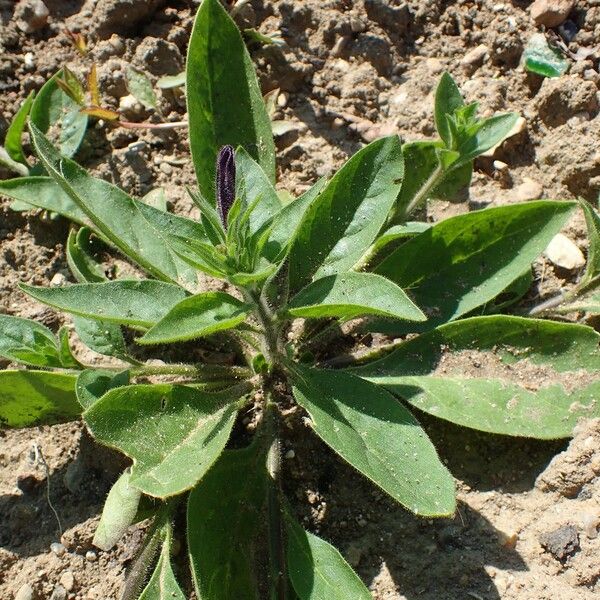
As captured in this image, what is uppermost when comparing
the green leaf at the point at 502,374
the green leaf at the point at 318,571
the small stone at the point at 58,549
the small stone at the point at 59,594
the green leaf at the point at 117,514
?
the green leaf at the point at 502,374

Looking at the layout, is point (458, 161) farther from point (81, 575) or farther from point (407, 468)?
point (81, 575)

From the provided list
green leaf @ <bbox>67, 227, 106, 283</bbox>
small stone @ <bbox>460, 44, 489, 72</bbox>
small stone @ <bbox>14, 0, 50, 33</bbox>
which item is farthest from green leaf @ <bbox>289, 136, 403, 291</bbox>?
small stone @ <bbox>14, 0, 50, 33</bbox>

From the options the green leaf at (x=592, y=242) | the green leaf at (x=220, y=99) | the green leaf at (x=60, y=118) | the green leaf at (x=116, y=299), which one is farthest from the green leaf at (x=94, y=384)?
the green leaf at (x=592, y=242)

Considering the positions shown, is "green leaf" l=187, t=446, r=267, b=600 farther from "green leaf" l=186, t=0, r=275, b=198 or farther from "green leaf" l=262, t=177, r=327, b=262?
"green leaf" l=186, t=0, r=275, b=198

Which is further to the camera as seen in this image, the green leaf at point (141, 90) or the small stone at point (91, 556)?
the green leaf at point (141, 90)

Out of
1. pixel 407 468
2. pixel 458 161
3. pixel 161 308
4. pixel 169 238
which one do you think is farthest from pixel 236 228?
pixel 458 161

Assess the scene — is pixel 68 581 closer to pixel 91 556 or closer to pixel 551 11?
pixel 91 556

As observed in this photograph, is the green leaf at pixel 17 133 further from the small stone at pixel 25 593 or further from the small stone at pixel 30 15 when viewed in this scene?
the small stone at pixel 25 593
